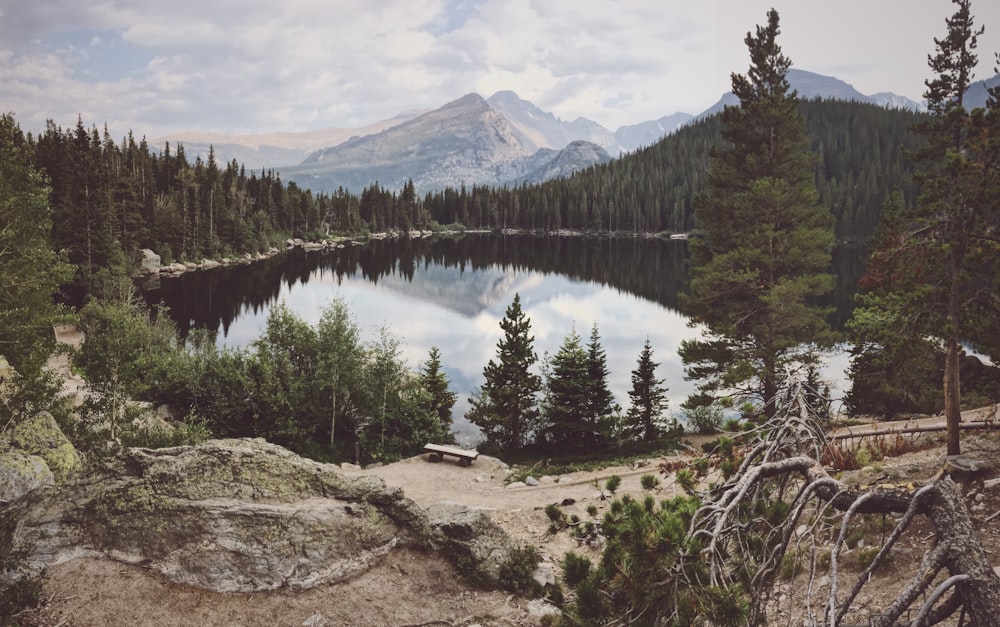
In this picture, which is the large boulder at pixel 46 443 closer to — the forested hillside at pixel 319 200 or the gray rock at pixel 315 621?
the gray rock at pixel 315 621

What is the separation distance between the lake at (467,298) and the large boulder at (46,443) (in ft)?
55.7

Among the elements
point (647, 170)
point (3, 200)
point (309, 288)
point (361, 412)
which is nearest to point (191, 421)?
point (361, 412)

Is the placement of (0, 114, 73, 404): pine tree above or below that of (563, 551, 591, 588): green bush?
above

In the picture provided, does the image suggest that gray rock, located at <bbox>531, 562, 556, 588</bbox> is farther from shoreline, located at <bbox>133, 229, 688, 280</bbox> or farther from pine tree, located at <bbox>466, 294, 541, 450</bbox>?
shoreline, located at <bbox>133, 229, 688, 280</bbox>

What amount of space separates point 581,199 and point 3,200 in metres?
155

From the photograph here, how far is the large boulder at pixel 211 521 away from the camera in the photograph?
30.1 feet

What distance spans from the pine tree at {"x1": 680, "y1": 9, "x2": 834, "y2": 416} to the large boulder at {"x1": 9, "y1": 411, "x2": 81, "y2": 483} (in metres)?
21.7

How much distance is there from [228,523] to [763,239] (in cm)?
2119

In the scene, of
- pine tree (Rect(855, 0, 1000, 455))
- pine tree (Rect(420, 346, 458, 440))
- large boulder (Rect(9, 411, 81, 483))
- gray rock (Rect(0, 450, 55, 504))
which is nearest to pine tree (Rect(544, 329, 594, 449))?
pine tree (Rect(420, 346, 458, 440))

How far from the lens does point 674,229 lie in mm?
156000

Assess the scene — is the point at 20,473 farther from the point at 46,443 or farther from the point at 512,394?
the point at 512,394

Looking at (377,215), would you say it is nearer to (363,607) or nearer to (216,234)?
(216,234)

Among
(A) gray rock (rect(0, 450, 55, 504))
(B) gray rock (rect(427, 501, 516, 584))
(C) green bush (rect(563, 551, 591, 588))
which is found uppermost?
(C) green bush (rect(563, 551, 591, 588))

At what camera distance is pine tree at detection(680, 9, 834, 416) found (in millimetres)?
22609
